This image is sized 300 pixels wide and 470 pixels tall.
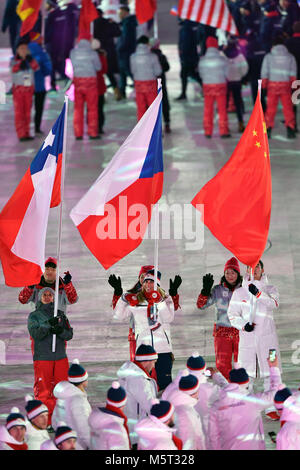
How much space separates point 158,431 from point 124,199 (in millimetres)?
3415

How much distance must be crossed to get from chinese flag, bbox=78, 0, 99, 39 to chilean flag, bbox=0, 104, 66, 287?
Answer: 9805mm

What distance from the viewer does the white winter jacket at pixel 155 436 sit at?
871 cm

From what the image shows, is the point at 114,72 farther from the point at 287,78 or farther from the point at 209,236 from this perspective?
the point at 209,236

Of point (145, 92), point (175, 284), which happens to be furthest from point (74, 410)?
point (145, 92)

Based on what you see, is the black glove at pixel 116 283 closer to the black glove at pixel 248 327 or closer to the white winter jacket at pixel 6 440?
the black glove at pixel 248 327

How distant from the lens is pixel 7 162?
20.8m

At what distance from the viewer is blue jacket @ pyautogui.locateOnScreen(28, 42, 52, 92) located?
21.6 meters

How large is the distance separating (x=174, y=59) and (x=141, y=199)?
62.1 feet

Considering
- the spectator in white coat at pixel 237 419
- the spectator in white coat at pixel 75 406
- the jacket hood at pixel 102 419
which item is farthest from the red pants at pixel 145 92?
the jacket hood at pixel 102 419

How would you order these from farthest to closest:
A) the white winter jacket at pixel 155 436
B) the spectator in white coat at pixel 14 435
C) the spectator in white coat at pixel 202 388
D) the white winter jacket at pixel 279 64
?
the white winter jacket at pixel 279 64 → the spectator in white coat at pixel 202 388 → the spectator in white coat at pixel 14 435 → the white winter jacket at pixel 155 436

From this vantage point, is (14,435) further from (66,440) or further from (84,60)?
(84,60)

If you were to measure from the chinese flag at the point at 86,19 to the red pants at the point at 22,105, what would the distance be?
1362 mm

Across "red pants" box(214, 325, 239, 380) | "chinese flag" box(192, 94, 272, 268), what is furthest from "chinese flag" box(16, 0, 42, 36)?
"red pants" box(214, 325, 239, 380)

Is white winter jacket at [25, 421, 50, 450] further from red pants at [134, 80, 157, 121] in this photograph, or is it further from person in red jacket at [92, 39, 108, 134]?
person in red jacket at [92, 39, 108, 134]
